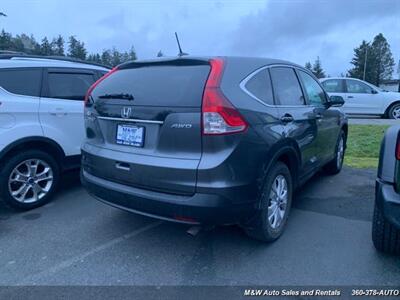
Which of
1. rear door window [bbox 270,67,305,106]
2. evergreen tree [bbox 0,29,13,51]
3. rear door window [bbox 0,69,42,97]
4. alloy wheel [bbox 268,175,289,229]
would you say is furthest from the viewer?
evergreen tree [bbox 0,29,13,51]

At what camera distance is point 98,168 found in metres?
3.12

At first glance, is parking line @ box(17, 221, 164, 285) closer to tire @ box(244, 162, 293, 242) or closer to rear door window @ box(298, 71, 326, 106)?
tire @ box(244, 162, 293, 242)

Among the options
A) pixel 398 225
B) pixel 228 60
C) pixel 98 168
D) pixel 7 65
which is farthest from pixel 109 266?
pixel 7 65

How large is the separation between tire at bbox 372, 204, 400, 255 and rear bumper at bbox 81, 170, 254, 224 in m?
1.15

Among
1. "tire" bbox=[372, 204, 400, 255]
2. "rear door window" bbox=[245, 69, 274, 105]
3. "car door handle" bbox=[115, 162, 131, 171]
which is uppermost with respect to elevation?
"rear door window" bbox=[245, 69, 274, 105]

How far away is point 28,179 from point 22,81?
119 cm

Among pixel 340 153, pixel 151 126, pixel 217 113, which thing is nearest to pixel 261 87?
pixel 217 113

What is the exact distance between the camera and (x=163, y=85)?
2.82m

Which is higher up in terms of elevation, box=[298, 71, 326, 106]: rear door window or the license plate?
box=[298, 71, 326, 106]: rear door window

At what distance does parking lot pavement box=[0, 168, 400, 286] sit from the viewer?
2.71m

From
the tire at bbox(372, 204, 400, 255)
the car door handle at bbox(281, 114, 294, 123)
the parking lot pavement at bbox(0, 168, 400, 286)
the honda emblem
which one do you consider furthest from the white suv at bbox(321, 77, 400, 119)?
the honda emblem

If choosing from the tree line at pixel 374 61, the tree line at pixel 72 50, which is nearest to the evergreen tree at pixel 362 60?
the tree line at pixel 374 61

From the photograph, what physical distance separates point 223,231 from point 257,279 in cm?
87

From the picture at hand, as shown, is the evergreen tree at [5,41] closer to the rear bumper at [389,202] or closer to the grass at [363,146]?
the grass at [363,146]
